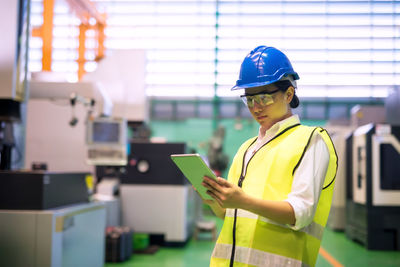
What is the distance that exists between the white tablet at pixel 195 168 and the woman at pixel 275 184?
1.0 inches

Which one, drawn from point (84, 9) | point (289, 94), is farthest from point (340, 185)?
point (289, 94)

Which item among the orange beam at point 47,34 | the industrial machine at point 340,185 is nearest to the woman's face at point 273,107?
the orange beam at point 47,34

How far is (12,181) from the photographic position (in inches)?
114

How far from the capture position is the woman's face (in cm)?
159

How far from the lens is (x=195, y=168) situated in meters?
1.39

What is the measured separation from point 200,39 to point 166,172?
8445 mm

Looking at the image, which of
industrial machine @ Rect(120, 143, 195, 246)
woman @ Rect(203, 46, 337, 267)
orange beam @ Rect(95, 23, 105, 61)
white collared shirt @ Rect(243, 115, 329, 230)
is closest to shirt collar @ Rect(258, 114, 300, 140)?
woman @ Rect(203, 46, 337, 267)

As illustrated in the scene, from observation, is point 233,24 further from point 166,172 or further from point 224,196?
point 224,196

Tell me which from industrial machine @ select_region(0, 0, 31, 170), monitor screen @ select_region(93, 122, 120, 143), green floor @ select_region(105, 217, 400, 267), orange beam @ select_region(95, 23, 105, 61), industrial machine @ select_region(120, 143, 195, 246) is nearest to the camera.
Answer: industrial machine @ select_region(0, 0, 31, 170)

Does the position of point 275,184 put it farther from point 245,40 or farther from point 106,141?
point 245,40

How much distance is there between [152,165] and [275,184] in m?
4.44

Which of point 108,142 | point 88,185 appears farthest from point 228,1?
point 88,185

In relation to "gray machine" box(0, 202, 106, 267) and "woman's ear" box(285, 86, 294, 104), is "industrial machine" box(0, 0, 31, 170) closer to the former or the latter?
"gray machine" box(0, 202, 106, 267)

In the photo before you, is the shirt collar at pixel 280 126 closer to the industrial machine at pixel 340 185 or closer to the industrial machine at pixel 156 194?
the industrial machine at pixel 156 194
